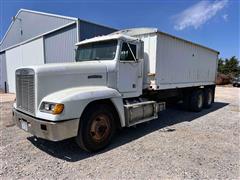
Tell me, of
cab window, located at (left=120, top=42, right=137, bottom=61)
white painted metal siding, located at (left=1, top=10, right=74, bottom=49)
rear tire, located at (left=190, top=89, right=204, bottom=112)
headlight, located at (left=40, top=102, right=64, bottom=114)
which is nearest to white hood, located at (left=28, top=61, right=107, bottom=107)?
headlight, located at (left=40, top=102, right=64, bottom=114)

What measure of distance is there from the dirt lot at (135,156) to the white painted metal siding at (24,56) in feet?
34.9

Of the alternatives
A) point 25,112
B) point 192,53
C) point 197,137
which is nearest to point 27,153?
point 25,112

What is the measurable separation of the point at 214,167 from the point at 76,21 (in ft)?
34.4

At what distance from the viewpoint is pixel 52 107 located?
357 centimetres

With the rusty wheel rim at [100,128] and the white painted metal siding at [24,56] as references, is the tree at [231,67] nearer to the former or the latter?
the white painted metal siding at [24,56]

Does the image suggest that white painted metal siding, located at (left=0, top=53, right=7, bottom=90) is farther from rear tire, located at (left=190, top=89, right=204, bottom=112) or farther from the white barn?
rear tire, located at (left=190, top=89, right=204, bottom=112)

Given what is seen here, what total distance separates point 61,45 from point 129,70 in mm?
9163

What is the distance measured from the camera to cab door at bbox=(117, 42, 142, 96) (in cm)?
503

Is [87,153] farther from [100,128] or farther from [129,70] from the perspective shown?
[129,70]

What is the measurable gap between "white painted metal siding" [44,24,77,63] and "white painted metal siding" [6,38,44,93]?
3.33 ft

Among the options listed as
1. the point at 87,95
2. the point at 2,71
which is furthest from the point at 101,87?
the point at 2,71

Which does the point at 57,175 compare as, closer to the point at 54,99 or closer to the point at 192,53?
the point at 54,99

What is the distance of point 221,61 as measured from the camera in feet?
158

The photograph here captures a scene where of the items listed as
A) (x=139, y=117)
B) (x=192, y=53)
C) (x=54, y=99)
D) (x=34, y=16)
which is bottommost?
(x=139, y=117)
